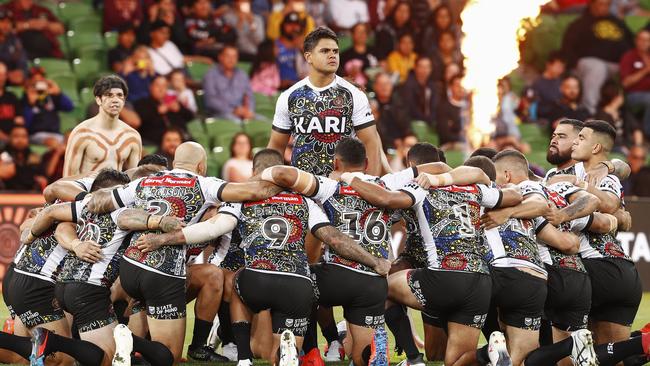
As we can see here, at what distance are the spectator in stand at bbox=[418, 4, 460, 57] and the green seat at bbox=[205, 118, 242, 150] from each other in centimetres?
339

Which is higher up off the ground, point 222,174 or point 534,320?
point 534,320

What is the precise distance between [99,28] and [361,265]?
10.8m

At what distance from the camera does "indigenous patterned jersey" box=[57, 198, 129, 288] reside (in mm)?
8625

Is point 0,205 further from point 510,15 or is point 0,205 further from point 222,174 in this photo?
point 510,15

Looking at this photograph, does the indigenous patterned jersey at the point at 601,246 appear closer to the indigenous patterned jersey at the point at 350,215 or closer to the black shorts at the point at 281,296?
the indigenous patterned jersey at the point at 350,215

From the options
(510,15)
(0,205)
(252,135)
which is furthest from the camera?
(510,15)

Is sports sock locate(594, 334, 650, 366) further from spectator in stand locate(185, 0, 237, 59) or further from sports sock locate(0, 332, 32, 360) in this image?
spectator in stand locate(185, 0, 237, 59)

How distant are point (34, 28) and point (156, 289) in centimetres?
992

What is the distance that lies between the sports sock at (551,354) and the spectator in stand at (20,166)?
8353 mm

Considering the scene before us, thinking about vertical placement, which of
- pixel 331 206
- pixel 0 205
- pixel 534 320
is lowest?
pixel 0 205

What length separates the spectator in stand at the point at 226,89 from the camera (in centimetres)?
1716

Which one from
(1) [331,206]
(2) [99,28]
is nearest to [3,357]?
(1) [331,206]

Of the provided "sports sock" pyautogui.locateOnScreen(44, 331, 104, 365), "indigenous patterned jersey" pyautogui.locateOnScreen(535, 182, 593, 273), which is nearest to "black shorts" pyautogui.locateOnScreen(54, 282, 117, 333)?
"sports sock" pyautogui.locateOnScreen(44, 331, 104, 365)

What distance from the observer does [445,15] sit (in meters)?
18.5
